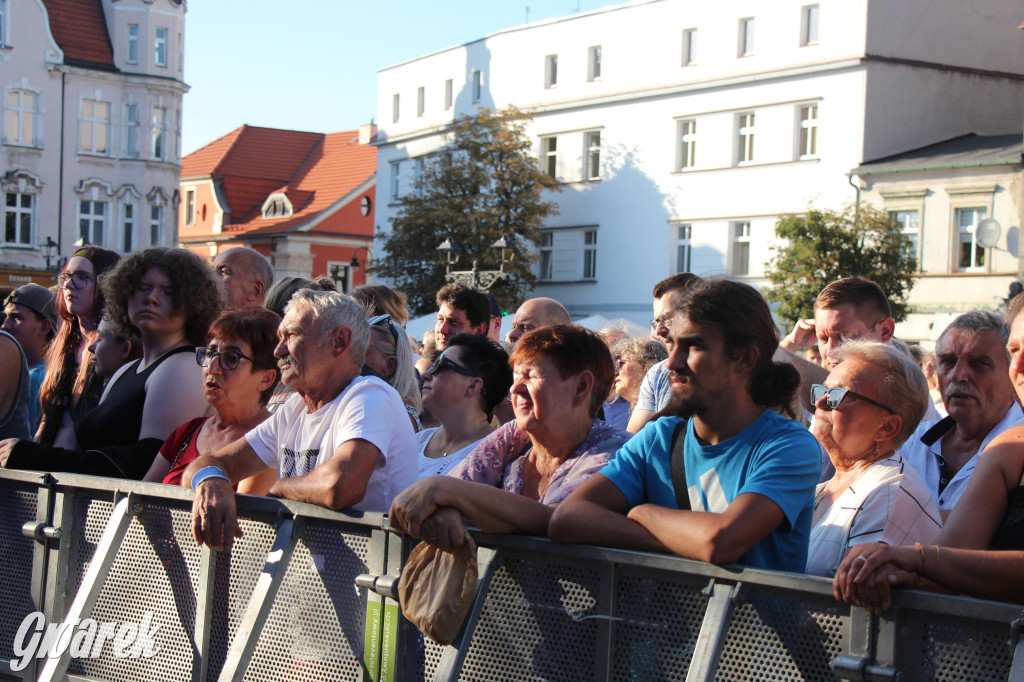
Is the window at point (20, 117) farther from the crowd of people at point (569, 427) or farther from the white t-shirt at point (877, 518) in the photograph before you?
the white t-shirt at point (877, 518)

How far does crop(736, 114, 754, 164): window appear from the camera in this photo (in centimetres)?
4078

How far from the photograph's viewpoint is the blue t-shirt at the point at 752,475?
3.54 m

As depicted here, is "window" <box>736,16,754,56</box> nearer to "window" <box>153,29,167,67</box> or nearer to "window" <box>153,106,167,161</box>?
"window" <box>153,106,167,161</box>

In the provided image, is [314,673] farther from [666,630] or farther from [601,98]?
[601,98]

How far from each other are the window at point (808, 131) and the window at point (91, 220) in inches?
1176

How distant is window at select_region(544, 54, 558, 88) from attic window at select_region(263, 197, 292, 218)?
22484 mm

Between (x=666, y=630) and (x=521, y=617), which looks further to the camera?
(x=521, y=617)

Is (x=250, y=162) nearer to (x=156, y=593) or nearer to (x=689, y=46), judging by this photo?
(x=689, y=46)

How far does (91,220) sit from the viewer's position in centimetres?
5344

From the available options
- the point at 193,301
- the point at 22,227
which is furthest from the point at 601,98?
the point at 193,301

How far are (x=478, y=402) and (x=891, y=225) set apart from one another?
3055 cm

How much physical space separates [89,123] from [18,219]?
547 centimetres

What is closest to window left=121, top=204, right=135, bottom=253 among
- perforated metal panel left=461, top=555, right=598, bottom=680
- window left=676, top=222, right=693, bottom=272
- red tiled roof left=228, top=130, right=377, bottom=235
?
red tiled roof left=228, top=130, right=377, bottom=235

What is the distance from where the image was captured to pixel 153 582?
15.4 ft
